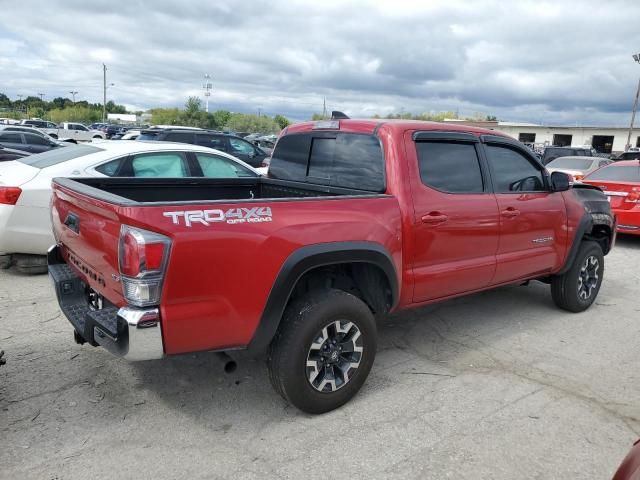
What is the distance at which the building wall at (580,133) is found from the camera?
57.2 meters

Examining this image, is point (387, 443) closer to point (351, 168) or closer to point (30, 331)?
point (351, 168)

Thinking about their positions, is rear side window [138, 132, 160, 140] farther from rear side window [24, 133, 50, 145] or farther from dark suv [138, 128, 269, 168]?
rear side window [24, 133, 50, 145]

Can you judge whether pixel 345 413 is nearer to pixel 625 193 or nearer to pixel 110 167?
pixel 110 167

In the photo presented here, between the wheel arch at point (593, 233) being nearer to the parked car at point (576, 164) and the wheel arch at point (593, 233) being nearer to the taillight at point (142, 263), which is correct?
the taillight at point (142, 263)

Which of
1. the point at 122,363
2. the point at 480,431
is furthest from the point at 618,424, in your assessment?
the point at 122,363

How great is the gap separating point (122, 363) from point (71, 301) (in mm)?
747

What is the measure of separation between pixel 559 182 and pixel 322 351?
3.05 m

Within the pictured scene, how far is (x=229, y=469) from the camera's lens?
112 inches

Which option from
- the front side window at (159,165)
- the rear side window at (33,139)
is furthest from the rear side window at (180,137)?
the front side window at (159,165)

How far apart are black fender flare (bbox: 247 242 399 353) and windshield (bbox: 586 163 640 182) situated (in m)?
8.37

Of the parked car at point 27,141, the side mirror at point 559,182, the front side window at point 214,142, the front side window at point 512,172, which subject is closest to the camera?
the front side window at point 512,172

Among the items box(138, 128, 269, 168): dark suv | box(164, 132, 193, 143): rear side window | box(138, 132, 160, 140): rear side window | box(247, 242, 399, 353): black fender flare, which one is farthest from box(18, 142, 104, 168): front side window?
box(138, 132, 160, 140): rear side window

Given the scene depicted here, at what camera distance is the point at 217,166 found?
707 centimetres

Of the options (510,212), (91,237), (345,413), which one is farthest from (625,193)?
(91,237)
